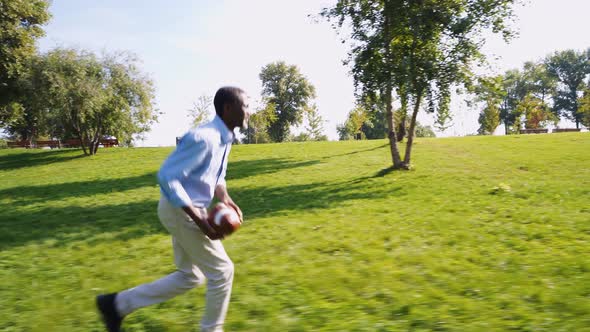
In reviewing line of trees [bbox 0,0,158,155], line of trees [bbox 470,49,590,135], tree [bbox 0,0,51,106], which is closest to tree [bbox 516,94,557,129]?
line of trees [bbox 470,49,590,135]

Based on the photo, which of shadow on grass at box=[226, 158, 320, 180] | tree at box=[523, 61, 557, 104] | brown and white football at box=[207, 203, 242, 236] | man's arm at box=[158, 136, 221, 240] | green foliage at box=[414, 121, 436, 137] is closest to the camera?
man's arm at box=[158, 136, 221, 240]

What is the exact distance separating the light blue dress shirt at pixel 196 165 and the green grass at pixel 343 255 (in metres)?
1.90

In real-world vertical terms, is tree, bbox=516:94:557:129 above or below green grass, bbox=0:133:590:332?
above

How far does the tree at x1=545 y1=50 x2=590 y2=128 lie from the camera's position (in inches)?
3484

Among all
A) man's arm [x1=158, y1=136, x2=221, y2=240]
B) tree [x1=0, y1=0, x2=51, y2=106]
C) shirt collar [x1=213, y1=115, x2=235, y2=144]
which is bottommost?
man's arm [x1=158, y1=136, x2=221, y2=240]

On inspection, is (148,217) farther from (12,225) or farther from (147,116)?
(147,116)

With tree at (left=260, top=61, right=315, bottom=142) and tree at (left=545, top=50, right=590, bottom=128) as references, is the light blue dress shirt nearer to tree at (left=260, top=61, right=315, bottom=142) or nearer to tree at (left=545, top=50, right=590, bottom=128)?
tree at (left=260, top=61, right=315, bottom=142)

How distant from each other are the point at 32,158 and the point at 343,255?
3534 cm

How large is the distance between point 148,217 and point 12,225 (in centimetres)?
361

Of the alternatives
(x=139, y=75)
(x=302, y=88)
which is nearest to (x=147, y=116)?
(x=139, y=75)

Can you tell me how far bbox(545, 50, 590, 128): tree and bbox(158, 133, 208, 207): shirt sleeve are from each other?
351ft

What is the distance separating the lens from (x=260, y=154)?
30.5 metres

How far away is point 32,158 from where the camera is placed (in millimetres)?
33062

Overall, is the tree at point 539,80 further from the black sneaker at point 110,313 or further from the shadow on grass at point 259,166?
the black sneaker at point 110,313
